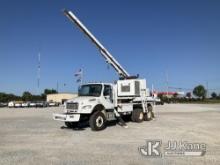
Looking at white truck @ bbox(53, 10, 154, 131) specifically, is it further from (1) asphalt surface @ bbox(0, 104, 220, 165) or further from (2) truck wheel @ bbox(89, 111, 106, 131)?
(1) asphalt surface @ bbox(0, 104, 220, 165)

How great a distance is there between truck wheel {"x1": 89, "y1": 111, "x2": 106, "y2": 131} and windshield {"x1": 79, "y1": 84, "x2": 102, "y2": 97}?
4.11 feet

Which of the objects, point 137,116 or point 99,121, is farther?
point 137,116

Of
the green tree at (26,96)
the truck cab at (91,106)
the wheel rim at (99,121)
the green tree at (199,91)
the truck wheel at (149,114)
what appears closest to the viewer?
the truck cab at (91,106)

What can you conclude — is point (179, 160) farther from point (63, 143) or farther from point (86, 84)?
point (86, 84)

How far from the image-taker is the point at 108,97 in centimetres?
1927

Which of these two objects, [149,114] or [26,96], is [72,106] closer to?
[149,114]

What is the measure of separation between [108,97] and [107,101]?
312mm

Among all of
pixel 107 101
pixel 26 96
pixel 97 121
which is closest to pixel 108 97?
pixel 107 101

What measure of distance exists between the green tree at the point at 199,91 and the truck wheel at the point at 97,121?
146 meters

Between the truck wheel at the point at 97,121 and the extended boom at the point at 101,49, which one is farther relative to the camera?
the extended boom at the point at 101,49

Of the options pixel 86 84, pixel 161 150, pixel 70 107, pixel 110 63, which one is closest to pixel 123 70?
pixel 110 63

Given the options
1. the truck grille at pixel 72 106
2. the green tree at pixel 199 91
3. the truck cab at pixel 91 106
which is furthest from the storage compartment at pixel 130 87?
the green tree at pixel 199 91

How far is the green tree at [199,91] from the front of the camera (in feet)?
519

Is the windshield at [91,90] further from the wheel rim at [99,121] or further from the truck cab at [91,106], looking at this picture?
the wheel rim at [99,121]
